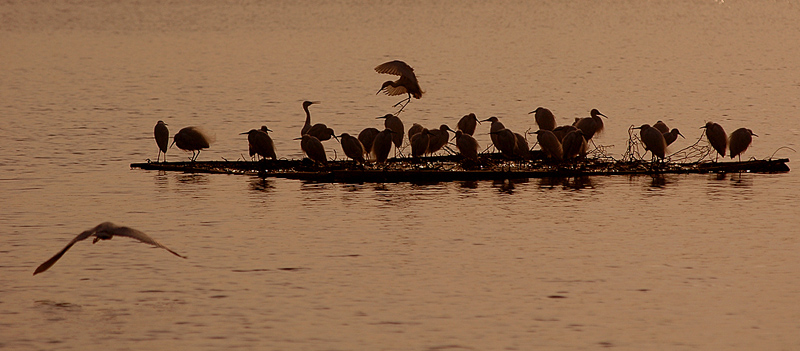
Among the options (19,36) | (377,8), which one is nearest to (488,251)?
(19,36)

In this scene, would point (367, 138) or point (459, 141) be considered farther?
point (367, 138)

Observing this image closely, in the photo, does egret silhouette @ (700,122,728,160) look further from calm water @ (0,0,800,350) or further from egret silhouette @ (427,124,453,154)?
egret silhouette @ (427,124,453,154)

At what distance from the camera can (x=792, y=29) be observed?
8125 cm

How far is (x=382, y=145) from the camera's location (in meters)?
21.6

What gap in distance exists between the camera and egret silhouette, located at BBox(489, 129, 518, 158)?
854 inches

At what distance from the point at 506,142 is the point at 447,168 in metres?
1.00

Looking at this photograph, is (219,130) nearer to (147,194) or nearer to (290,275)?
(147,194)

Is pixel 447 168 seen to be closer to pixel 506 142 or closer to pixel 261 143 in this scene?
pixel 506 142

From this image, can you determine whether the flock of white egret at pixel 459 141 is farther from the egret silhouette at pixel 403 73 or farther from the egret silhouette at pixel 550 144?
the egret silhouette at pixel 403 73

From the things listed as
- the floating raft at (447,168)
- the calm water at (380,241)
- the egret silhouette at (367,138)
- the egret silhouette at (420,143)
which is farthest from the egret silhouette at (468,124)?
the calm water at (380,241)

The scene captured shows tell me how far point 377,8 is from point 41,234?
307 ft

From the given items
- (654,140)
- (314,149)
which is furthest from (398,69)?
(654,140)

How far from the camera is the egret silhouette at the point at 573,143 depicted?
70.9ft

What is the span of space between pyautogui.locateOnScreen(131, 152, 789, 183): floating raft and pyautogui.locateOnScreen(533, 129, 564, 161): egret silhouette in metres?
0.15
